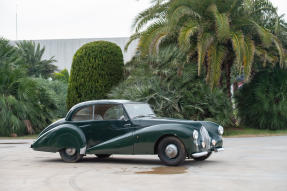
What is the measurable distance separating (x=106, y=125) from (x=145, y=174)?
2.42 m

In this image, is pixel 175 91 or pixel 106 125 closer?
pixel 106 125

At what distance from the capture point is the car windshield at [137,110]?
1123 cm

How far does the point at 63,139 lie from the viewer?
37.8 feet

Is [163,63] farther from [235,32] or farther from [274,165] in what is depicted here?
[274,165]

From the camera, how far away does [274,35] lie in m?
22.9

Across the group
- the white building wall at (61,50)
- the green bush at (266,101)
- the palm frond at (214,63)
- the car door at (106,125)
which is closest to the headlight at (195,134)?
the car door at (106,125)

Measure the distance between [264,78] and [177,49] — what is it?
4780 mm

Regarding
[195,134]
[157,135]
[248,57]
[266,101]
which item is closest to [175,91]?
[248,57]

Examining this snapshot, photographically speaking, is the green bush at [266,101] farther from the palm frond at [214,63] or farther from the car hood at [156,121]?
the car hood at [156,121]

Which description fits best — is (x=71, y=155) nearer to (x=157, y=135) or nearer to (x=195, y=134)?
(x=157, y=135)

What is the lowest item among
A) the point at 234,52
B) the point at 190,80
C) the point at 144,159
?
the point at 144,159

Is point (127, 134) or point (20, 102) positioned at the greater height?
point (20, 102)

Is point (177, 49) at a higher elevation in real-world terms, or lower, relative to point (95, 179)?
higher

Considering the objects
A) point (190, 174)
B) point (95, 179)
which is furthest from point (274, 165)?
point (95, 179)
